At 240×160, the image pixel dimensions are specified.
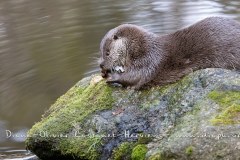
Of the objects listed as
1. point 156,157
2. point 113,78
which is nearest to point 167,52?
point 113,78

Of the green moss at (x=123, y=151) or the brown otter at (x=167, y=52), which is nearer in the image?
the green moss at (x=123, y=151)

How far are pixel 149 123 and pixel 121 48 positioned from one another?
927 mm

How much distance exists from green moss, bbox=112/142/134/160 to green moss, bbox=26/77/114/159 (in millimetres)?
231

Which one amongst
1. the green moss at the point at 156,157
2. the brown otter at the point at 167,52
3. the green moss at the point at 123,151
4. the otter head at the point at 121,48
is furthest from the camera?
the otter head at the point at 121,48

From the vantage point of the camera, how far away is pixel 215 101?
15.2 feet

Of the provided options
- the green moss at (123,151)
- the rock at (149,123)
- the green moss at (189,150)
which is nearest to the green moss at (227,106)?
the rock at (149,123)

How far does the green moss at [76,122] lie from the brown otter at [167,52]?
0.72ft

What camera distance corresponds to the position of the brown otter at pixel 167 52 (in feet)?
16.6

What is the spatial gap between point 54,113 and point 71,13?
8.53 m

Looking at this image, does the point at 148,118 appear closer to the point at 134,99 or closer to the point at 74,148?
A: the point at 134,99

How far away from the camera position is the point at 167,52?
5.26 meters

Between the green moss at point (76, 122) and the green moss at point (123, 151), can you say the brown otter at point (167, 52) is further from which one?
the green moss at point (123, 151)

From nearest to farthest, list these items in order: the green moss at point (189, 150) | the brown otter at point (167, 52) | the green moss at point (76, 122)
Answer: the green moss at point (189, 150), the brown otter at point (167, 52), the green moss at point (76, 122)

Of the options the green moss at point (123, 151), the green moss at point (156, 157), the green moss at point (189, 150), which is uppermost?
the green moss at point (189, 150)
